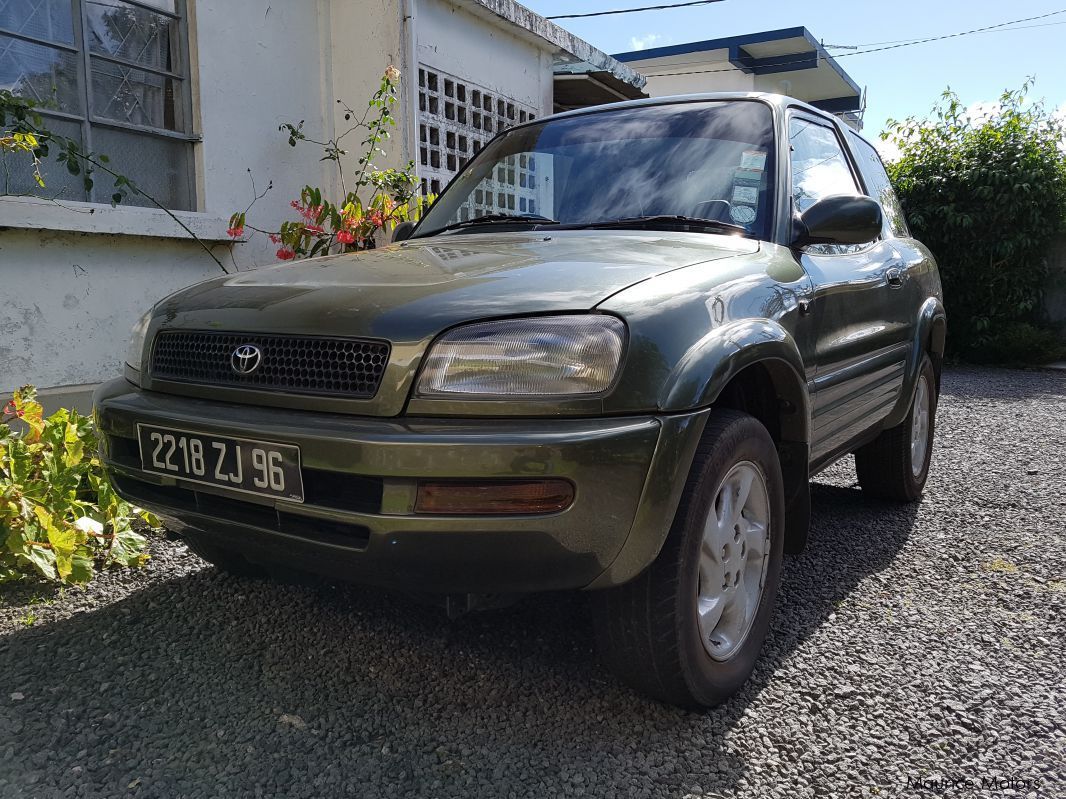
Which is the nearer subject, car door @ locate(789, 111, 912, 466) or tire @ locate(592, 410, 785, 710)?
tire @ locate(592, 410, 785, 710)

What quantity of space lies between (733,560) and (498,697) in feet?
2.30

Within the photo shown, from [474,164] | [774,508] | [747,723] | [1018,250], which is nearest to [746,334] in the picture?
[774,508]

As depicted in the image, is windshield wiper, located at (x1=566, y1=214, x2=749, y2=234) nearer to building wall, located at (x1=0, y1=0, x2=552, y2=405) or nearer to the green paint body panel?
the green paint body panel

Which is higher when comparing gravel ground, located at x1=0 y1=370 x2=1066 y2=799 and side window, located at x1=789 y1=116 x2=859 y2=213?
side window, located at x1=789 y1=116 x2=859 y2=213

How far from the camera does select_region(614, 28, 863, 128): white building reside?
17.6 meters

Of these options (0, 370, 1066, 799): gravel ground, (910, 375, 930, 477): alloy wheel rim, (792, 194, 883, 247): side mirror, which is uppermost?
(792, 194, 883, 247): side mirror

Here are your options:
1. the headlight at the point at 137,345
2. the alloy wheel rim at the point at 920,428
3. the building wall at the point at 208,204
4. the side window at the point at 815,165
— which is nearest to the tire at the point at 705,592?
the side window at the point at 815,165

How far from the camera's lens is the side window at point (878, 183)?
3.78 meters

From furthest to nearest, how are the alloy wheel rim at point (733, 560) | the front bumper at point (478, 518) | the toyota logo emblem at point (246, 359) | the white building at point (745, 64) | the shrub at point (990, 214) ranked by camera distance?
1. the white building at point (745, 64)
2. the shrub at point (990, 214)
3. the alloy wheel rim at point (733, 560)
4. the toyota logo emblem at point (246, 359)
5. the front bumper at point (478, 518)

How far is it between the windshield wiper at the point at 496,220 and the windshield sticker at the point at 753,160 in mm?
630

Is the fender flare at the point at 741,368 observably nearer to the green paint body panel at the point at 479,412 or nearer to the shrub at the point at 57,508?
the green paint body panel at the point at 479,412

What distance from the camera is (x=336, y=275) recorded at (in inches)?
88.9

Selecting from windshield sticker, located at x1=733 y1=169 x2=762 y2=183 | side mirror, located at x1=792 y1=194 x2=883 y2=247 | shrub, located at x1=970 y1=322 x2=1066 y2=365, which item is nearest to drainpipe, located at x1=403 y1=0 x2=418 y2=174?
windshield sticker, located at x1=733 y1=169 x2=762 y2=183

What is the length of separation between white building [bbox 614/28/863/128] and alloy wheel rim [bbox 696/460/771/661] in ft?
54.7
